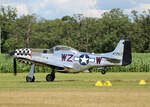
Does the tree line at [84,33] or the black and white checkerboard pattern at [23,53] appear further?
the tree line at [84,33]

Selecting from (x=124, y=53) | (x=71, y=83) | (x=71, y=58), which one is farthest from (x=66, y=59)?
(x=124, y=53)

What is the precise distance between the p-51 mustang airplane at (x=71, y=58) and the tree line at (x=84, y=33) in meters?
57.6

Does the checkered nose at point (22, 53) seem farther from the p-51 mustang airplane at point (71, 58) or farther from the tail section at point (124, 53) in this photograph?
the tail section at point (124, 53)

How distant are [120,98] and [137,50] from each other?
7083 cm

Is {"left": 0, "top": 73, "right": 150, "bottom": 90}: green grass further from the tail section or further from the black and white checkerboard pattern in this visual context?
the black and white checkerboard pattern

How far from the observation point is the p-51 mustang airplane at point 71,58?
1077 inches

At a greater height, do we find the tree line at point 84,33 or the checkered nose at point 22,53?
the tree line at point 84,33

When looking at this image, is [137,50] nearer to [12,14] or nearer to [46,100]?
[12,14]

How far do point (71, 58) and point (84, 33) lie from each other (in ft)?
211

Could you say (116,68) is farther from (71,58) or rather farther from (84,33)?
(84,33)

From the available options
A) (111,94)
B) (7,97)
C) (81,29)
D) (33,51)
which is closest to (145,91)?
(111,94)

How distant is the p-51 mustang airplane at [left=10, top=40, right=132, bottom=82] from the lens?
27.4 m

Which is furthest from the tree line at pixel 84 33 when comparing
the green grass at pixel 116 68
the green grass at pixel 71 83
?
the green grass at pixel 71 83

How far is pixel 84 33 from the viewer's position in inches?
3610
